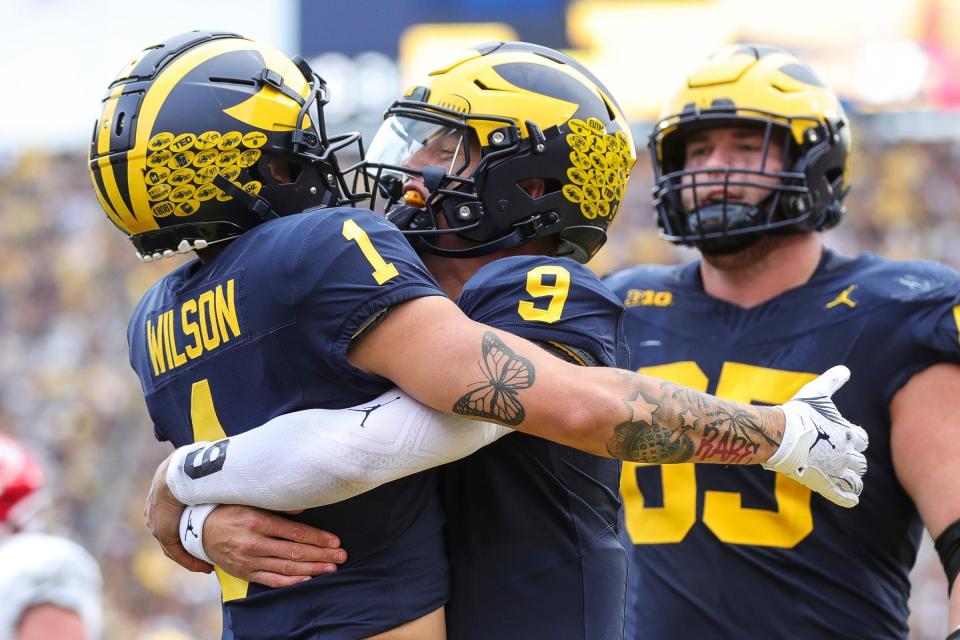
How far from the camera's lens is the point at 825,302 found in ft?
10.2

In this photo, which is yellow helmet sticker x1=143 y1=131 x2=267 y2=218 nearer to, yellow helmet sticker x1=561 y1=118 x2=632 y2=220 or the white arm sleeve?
the white arm sleeve

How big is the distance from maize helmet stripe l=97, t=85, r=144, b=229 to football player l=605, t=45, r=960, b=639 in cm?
146

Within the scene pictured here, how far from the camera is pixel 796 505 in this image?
294 cm

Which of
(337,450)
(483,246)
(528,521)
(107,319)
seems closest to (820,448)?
(528,521)

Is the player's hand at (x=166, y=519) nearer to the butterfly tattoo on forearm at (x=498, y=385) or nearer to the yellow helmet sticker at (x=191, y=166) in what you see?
→ the yellow helmet sticker at (x=191, y=166)

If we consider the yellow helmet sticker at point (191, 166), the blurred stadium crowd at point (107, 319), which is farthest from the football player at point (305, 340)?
the blurred stadium crowd at point (107, 319)

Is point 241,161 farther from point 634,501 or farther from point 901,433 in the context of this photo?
point 901,433

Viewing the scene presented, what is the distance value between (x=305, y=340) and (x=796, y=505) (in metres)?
1.42

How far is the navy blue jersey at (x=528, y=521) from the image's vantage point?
2.22m

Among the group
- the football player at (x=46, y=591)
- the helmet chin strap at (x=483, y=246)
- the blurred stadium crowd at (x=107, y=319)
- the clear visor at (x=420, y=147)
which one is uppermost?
the clear visor at (x=420, y=147)

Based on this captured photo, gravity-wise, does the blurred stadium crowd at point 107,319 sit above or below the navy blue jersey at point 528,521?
below

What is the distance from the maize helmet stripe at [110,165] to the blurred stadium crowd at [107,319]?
6883mm

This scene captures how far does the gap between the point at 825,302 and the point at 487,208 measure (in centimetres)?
106

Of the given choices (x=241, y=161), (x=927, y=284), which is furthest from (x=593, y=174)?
(x=927, y=284)
